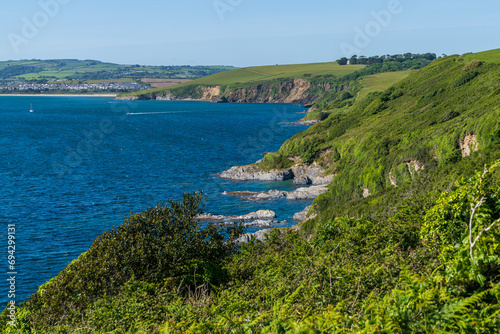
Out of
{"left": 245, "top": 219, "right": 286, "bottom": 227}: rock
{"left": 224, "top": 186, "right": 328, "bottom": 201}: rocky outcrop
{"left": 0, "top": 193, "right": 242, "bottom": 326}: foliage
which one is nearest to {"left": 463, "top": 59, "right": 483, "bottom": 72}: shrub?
{"left": 224, "top": 186, "right": 328, "bottom": 201}: rocky outcrop

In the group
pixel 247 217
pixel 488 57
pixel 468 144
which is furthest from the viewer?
pixel 488 57

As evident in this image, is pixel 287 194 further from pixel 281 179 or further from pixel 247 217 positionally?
pixel 247 217

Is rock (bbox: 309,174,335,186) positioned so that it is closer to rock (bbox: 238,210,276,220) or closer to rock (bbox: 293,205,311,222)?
rock (bbox: 293,205,311,222)

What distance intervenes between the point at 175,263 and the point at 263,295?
33.3ft

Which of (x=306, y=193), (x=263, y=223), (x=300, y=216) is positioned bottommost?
(x=263, y=223)

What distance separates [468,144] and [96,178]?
62.3 metres

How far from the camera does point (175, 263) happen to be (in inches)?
827

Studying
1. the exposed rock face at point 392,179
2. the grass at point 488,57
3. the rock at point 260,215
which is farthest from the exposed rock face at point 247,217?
the grass at point 488,57

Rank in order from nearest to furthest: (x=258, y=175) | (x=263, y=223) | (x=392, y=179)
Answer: (x=392, y=179)
(x=263, y=223)
(x=258, y=175)

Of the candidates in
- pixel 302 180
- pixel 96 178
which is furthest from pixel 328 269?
pixel 96 178

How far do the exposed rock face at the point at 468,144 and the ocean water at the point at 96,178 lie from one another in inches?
914

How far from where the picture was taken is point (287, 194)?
229 feet

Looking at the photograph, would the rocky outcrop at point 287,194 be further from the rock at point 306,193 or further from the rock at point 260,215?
the rock at point 260,215

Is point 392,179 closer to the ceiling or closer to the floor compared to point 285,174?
closer to the ceiling
